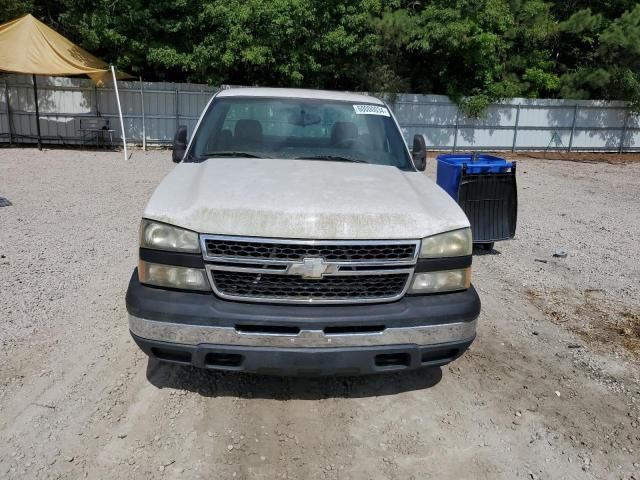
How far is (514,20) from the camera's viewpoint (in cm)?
2081

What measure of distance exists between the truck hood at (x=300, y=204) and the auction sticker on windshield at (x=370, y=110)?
0.98 meters

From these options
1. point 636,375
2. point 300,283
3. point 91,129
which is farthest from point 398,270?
point 91,129

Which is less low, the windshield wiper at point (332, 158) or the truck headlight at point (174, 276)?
the windshield wiper at point (332, 158)

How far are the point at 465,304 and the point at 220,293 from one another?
1366mm

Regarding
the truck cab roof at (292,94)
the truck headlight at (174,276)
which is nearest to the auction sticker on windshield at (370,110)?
the truck cab roof at (292,94)

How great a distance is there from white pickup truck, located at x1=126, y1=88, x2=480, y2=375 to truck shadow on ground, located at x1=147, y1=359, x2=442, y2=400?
23.0 inches

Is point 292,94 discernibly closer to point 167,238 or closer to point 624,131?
point 167,238

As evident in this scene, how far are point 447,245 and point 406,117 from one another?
60.0 feet

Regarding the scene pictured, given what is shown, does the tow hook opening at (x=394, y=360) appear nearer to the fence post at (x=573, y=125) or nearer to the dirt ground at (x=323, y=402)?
the dirt ground at (x=323, y=402)

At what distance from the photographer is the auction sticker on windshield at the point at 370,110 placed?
459cm

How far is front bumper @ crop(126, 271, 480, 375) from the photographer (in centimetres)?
291

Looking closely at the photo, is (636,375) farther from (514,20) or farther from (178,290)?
(514,20)

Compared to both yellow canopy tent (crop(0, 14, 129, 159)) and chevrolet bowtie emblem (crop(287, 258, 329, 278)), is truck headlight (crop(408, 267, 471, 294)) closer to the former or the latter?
chevrolet bowtie emblem (crop(287, 258, 329, 278))

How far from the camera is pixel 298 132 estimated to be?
443cm
